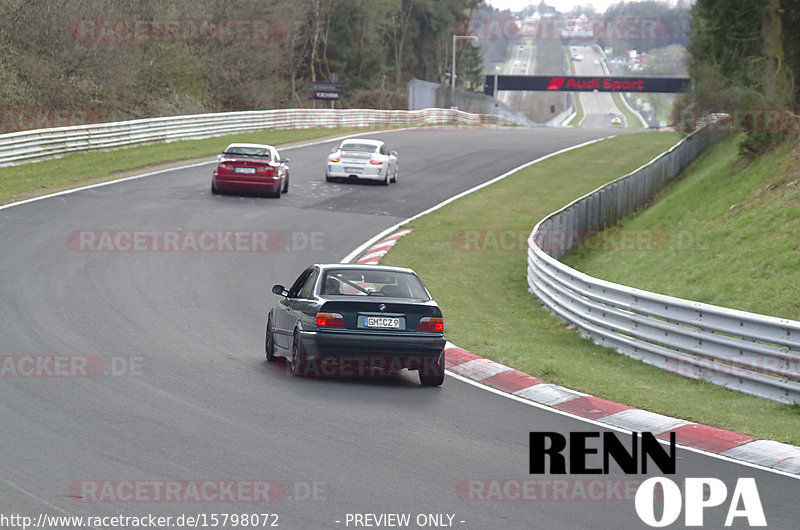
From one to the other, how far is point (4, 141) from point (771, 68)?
73.3ft

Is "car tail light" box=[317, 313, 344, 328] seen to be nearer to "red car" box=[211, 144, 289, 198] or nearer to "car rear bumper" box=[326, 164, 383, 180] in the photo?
"red car" box=[211, 144, 289, 198]

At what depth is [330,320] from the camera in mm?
11453

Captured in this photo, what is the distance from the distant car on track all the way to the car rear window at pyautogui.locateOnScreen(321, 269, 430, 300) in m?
0.01

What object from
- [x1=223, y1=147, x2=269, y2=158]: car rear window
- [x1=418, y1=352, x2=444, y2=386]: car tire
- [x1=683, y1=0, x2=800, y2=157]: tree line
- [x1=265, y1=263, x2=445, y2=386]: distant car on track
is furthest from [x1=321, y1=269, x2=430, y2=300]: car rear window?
[x1=223, y1=147, x2=269, y2=158]: car rear window

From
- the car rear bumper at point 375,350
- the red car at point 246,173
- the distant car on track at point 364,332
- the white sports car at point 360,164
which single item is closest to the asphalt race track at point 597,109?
the white sports car at point 360,164

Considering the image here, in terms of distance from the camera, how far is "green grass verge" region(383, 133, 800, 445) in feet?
36.8

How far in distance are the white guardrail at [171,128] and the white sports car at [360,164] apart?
8091 mm

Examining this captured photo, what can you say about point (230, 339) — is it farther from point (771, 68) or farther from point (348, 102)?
point (348, 102)

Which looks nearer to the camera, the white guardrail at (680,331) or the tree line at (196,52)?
the white guardrail at (680,331)

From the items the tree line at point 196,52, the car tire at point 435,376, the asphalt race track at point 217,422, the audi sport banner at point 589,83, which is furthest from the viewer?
the audi sport banner at point 589,83

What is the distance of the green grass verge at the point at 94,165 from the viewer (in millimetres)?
28516

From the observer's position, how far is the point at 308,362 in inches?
456

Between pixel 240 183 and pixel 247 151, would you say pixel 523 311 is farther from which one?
pixel 247 151

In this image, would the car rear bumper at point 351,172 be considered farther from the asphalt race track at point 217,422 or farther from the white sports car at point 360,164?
the asphalt race track at point 217,422
